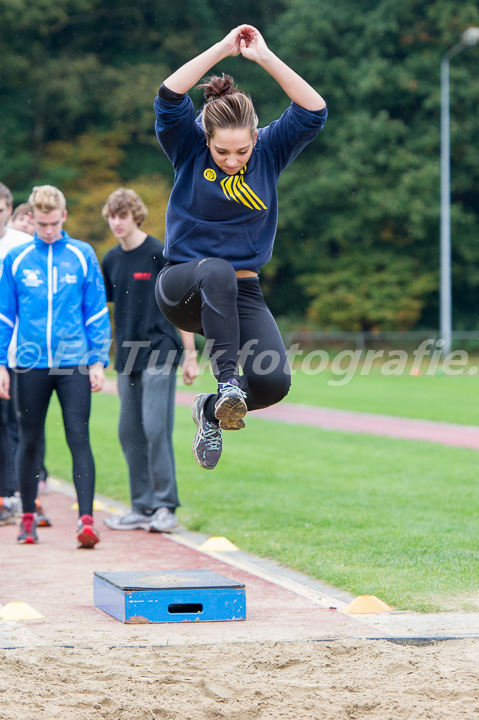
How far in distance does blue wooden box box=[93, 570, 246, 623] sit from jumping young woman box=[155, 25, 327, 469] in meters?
0.71

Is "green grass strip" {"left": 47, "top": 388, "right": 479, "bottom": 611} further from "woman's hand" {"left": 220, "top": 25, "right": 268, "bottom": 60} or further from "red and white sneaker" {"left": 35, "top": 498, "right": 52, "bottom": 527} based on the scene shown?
"woman's hand" {"left": 220, "top": 25, "right": 268, "bottom": 60}

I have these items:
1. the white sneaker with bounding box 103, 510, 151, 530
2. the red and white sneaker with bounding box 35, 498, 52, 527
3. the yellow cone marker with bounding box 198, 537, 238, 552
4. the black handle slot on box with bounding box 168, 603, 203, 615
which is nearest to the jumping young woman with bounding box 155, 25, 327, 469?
the black handle slot on box with bounding box 168, 603, 203, 615

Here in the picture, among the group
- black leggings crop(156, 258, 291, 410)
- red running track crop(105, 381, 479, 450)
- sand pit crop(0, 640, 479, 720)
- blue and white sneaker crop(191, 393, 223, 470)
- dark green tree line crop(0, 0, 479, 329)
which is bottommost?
red running track crop(105, 381, 479, 450)

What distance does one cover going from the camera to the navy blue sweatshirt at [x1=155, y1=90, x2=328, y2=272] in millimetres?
4918

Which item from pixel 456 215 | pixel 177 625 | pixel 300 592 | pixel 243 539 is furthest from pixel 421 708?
pixel 456 215

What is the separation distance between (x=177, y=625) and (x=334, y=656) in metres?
1.05

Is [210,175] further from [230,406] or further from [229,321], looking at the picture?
[230,406]

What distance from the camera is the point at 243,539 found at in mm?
7465

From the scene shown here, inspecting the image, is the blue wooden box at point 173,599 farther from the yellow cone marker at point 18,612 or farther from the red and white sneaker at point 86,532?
the red and white sneaker at point 86,532

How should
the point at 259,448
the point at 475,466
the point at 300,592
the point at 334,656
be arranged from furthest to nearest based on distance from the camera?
the point at 259,448, the point at 475,466, the point at 300,592, the point at 334,656

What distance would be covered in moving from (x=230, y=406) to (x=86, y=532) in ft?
9.66

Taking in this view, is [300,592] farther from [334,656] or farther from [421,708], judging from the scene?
[421,708]

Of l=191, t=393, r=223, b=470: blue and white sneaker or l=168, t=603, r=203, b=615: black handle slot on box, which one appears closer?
l=191, t=393, r=223, b=470: blue and white sneaker

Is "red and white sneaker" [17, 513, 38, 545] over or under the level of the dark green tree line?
under
